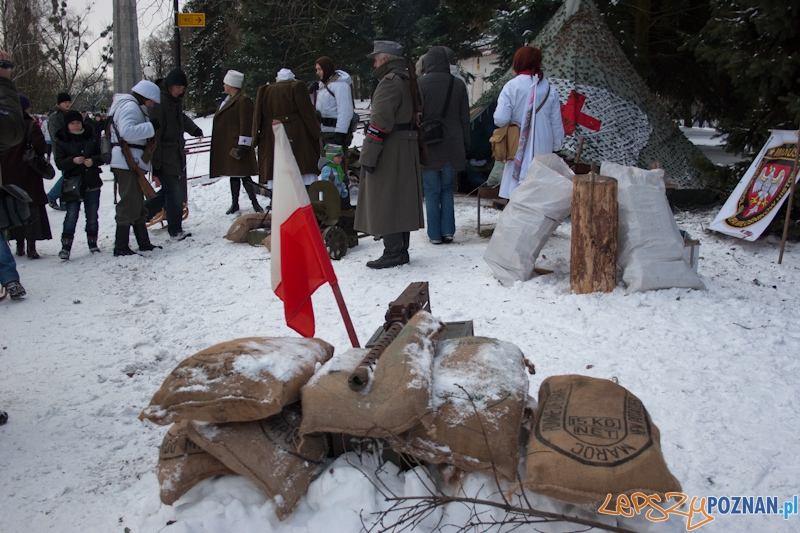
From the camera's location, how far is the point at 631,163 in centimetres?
859

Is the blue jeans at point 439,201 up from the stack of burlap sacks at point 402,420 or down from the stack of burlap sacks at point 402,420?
up

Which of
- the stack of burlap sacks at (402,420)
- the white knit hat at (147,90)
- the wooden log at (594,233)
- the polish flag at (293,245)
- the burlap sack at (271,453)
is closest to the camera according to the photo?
the stack of burlap sacks at (402,420)

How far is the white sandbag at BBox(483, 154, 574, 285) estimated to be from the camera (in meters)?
5.16

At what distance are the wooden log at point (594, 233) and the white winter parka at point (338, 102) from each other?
→ 3.66 meters

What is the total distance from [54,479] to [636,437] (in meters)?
2.64

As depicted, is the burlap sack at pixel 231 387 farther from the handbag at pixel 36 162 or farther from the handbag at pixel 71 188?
the handbag at pixel 36 162

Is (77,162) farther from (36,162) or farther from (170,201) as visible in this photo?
(170,201)

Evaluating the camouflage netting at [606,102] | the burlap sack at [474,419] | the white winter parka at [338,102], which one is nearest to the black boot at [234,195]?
the white winter parka at [338,102]

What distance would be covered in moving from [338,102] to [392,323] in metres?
5.33

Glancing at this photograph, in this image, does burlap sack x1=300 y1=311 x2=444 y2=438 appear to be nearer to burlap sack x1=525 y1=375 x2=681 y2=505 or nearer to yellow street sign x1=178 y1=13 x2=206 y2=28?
burlap sack x1=525 y1=375 x2=681 y2=505

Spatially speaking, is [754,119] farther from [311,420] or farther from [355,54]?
[355,54]

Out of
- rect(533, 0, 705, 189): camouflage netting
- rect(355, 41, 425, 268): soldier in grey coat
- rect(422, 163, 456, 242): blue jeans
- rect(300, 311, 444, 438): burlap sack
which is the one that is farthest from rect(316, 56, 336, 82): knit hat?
rect(300, 311, 444, 438): burlap sack

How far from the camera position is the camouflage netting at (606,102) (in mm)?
8516

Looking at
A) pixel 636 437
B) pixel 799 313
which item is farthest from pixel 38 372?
pixel 799 313
